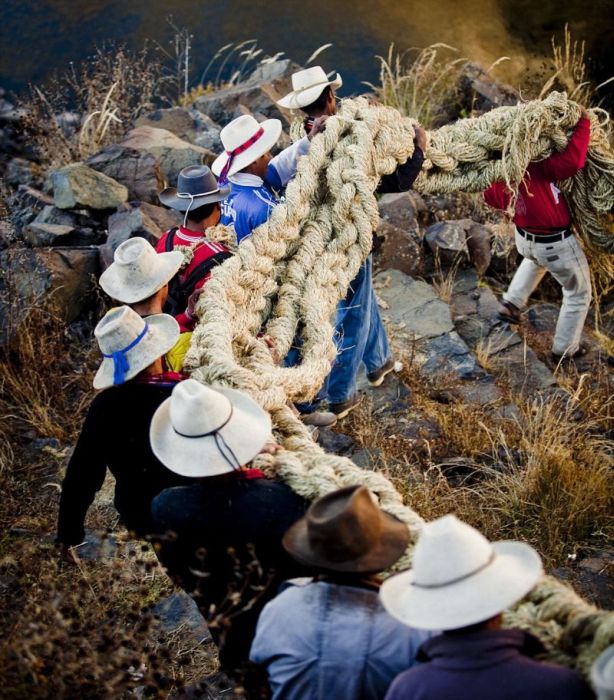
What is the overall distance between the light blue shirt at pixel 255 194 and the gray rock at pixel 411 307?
5.77ft

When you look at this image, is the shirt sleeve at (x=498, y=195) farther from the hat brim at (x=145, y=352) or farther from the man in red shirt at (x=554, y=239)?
the hat brim at (x=145, y=352)

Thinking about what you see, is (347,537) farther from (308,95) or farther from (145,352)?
(308,95)

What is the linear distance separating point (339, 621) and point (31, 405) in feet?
9.97

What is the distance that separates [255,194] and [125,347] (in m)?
1.63

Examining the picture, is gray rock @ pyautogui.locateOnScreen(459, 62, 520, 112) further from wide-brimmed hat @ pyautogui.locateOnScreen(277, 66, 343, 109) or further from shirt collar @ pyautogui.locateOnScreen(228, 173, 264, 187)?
shirt collar @ pyautogui.locateOnScreen(228, 173, 264, 187)

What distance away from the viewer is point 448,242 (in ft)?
20.8

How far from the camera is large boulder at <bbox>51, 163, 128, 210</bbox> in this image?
5.64 metres

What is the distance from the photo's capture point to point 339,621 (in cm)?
198

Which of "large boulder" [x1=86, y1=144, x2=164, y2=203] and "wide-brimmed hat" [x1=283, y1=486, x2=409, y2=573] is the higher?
"wide-brimmed hat" [x1=283, y1=486, x2=409, y2=573]

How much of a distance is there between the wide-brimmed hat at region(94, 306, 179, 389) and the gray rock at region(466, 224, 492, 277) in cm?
408

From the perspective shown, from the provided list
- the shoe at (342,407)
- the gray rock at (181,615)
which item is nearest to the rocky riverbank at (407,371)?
the gray rock at (181,615)

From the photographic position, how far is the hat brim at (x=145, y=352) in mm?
2793

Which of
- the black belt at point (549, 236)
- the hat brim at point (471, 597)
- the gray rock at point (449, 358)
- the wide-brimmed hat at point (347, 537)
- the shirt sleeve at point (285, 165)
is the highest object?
the hat brim at point (471, 597)

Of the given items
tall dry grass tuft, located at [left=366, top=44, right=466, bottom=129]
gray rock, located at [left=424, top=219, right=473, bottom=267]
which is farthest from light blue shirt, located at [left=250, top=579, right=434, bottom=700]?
tall dry grass tuft, located at [left=366, top=44, right=466, bottom=129]
